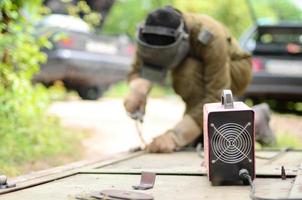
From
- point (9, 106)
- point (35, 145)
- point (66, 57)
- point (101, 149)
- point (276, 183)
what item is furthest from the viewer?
point (66, 57)

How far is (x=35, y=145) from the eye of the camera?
599 cm

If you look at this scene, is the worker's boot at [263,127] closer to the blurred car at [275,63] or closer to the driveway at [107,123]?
the driveway at [107,123]

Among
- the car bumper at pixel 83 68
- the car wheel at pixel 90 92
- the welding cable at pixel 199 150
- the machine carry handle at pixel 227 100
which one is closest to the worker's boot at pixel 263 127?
the welding cable at pixel 199 150

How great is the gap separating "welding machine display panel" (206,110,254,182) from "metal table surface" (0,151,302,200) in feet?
0.25

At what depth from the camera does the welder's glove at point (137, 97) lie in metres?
5.36

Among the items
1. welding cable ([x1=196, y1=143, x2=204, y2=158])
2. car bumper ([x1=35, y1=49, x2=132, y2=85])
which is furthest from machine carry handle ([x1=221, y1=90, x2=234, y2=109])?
car bumper ([x1=35, y1=49, x2=132, y2=85])

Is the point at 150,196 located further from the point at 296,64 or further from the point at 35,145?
the point at 296,64

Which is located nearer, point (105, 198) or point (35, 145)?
point (105, 198)

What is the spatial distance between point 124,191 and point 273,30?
668 cm

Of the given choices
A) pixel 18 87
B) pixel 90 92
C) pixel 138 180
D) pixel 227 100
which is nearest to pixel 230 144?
pixel 227 100

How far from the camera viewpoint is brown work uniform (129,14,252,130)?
5.25 m

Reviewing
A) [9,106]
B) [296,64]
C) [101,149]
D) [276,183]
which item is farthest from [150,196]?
[296,64]

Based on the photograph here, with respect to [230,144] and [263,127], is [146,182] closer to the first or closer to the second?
[230,144]

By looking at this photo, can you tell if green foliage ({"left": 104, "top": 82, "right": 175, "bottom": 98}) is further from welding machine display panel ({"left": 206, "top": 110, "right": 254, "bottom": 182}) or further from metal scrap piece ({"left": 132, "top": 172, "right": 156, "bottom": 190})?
welding machine display panel ({"left": 206, "top": 110, "right": 254, "bottom": 182})
